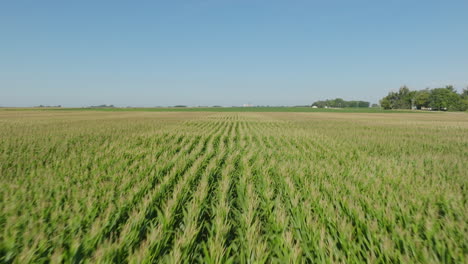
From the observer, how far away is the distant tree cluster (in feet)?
346

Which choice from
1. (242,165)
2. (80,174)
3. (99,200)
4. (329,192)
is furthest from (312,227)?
(80,174)

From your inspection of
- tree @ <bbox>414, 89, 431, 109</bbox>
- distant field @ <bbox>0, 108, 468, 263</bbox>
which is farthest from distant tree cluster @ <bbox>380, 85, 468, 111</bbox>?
distant field @ <bbox>0, 108, 468, 263</bbox>

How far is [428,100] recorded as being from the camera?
11575 centimetres

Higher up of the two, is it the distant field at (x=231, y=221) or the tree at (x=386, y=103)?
the tree at (x=386, y=103)

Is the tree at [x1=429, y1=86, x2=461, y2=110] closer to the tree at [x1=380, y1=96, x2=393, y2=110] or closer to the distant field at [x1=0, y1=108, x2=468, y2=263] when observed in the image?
the tree at [x1=380, y1=96, x2=393, y2=110]

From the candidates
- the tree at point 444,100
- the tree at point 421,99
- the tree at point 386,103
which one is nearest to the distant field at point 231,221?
the tree at point 444,100

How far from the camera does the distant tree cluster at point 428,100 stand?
106 meters

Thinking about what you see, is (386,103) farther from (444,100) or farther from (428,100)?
(444,100)

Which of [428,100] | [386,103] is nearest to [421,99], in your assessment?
[428,100]

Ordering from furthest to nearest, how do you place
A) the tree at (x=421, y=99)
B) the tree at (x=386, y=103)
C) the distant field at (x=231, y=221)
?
the tree at (x=386, y=103), the tree at (x=421, y=99), the distant field at (x=231, y=221)

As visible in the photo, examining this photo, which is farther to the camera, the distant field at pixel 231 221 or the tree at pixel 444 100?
the tree at pixel 444 100

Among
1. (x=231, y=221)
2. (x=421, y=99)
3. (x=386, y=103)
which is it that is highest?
(x=421, y=99)

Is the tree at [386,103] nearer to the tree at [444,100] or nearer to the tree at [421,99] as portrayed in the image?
the tree at [421,99]

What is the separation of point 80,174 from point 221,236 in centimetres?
456
